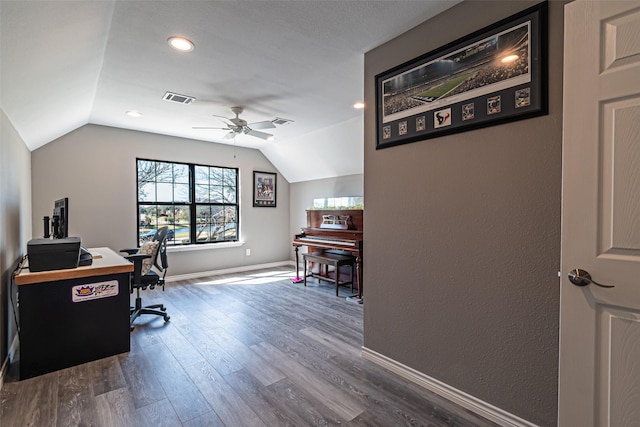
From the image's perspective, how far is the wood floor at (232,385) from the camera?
1.76 m

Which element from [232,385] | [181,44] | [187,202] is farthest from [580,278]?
[187,202]

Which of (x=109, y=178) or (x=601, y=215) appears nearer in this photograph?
(x=601, y=215)

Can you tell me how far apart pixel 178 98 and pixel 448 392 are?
12.2 ft

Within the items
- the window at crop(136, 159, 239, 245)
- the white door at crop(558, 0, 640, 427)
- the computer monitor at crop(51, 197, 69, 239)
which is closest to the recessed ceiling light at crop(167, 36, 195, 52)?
the computer monitor at crop(51, 197, 69, 239)

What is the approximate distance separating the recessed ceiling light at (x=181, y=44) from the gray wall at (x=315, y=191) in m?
3.34

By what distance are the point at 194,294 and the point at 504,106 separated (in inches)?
168

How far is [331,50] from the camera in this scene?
242 cm

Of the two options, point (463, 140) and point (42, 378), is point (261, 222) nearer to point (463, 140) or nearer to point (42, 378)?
point (42, 378)

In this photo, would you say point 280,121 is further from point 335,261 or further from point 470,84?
point 470,84

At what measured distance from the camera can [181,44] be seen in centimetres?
230

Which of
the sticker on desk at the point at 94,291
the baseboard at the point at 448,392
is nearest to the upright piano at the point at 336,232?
the baseboard at the point at 448,392

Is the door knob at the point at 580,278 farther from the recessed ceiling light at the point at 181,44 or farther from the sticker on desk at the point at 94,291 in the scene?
the sticker on desk at the point at 94,291

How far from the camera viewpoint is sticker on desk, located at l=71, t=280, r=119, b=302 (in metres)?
2.40

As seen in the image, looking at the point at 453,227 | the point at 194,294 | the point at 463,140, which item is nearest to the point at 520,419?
the point at 453,227
